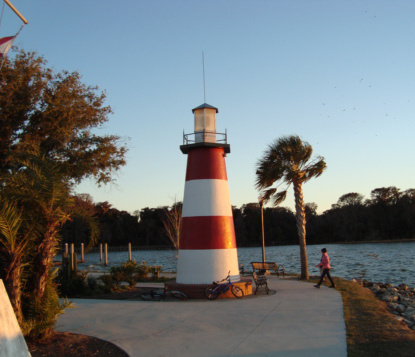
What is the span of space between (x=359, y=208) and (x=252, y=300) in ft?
313

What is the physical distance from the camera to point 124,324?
10383 millimetres

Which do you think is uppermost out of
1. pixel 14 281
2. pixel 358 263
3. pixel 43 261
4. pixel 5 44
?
pixel 5 44

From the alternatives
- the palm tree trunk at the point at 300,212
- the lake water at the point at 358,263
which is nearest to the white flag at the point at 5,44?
the palm tree trunk at the point at 300,212

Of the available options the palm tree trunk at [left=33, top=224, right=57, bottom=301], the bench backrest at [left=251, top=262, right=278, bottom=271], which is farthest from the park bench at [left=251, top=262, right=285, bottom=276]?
the palm tree trunk at [left=33, top=224, right=57, bottom=301]

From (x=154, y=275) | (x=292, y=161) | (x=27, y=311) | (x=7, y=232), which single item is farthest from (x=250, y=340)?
(x=154, y=275)

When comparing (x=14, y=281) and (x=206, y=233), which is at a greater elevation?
(x=206, y=233)

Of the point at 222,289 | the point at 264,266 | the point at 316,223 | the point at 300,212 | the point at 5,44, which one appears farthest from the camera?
the point at 316,223

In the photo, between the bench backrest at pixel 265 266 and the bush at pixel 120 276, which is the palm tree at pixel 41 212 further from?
the bench backrest at pixel 265 266

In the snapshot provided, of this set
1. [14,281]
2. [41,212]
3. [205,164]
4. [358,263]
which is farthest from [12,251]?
[358,263]

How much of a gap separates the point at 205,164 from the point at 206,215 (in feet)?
6.34

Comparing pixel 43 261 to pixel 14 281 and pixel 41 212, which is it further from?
pixel 41 212

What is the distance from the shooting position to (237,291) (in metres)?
14.8

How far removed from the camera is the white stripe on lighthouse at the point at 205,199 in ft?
50.3

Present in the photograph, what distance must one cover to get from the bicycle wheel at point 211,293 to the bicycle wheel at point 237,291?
652mm
